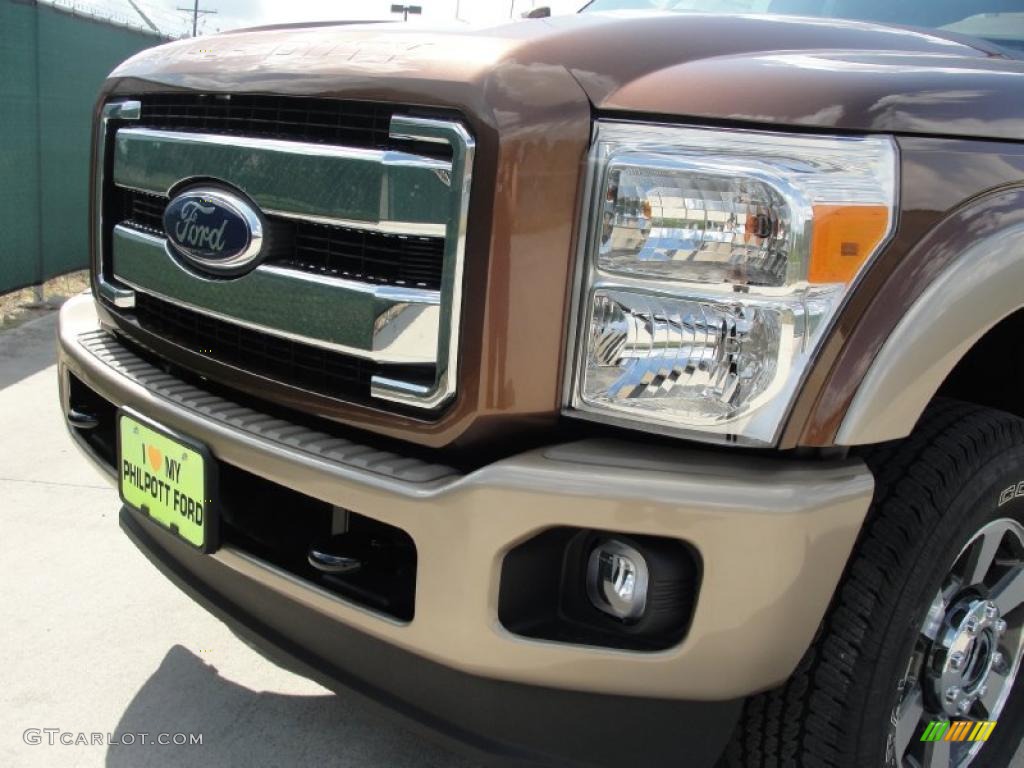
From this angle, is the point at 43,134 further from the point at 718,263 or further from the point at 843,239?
the point at 843,239

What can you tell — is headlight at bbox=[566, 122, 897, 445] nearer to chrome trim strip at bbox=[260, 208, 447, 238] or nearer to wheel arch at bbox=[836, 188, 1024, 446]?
wheel arch at bbox=[836, 188, 1024, 446]

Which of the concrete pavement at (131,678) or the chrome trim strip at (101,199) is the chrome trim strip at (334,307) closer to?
the chrome trim strip at (101,199)

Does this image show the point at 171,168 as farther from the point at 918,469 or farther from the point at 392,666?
the point at 918,469

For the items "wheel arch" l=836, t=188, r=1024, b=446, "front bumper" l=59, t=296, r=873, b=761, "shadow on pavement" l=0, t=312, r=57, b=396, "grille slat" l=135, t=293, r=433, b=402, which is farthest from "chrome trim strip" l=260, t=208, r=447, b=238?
"shadow on pavement" l=0, t=312, r=57, b=396

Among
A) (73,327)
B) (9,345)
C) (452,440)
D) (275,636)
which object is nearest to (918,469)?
(452,440)

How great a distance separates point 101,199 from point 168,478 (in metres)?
0.87

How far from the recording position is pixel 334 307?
1787mm

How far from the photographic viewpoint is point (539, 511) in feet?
4.89

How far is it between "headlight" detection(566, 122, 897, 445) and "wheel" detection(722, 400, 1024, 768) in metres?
0.36

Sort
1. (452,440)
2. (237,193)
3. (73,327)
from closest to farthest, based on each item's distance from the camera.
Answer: (452,440) < (237,193) < (73,327)

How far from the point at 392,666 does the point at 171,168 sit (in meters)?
1.14
